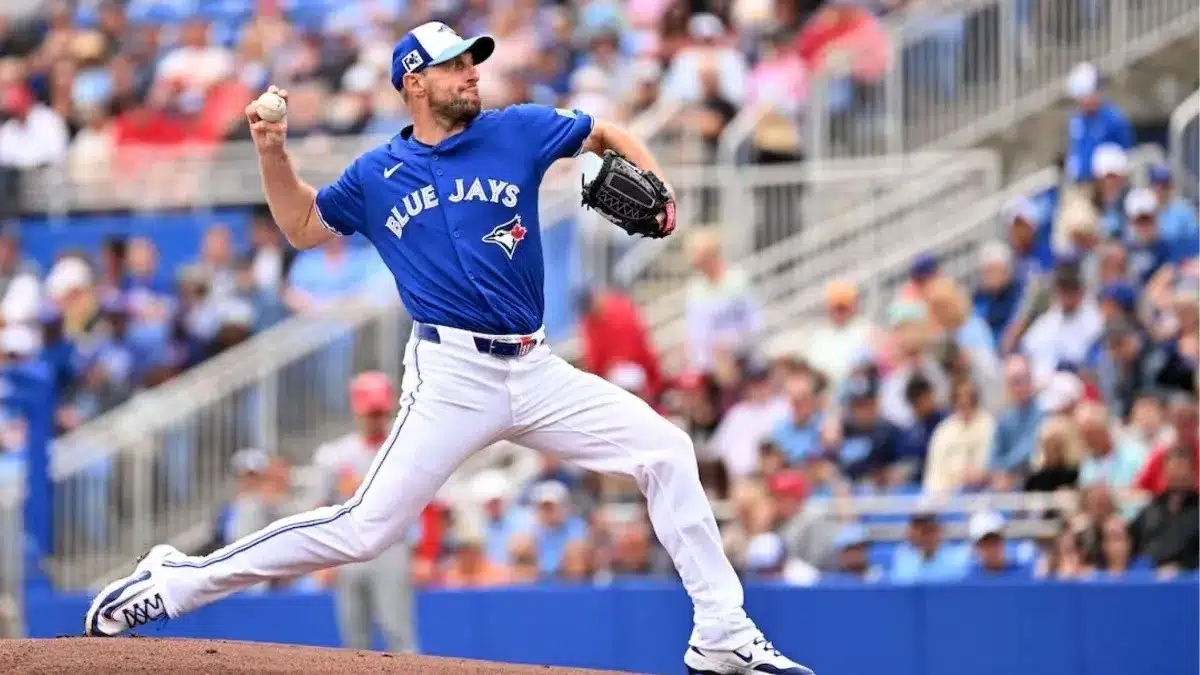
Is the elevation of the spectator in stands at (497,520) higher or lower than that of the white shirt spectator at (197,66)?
lower

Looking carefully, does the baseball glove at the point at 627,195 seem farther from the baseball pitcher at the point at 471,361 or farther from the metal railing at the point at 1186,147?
the metal railing at the point at 1186,147

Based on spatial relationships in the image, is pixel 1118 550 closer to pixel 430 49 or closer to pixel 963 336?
pixel 963 336

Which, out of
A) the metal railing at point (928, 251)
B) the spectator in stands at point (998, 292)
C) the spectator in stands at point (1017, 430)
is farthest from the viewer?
the metal railing at point (928, 251)

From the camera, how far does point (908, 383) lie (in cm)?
1317

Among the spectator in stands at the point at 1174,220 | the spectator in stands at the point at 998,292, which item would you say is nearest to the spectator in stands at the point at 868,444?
the spectator in stands at the point at 998,292

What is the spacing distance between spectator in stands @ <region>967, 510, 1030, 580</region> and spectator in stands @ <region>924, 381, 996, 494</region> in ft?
2.46

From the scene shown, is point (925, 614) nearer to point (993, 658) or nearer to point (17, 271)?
point (993, 658)

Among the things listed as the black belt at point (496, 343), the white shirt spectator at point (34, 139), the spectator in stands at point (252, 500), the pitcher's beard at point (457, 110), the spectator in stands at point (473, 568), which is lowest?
the spectator in stands at point (473, 568)

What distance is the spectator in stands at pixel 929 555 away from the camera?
11977 millimetres

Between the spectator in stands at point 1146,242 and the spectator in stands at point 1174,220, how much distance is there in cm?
4

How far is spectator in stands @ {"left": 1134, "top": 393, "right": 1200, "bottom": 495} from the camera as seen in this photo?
438 inches

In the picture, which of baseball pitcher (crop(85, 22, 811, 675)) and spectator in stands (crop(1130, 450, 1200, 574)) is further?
spectator in stands (crop(1130, 450, 1200, 574))

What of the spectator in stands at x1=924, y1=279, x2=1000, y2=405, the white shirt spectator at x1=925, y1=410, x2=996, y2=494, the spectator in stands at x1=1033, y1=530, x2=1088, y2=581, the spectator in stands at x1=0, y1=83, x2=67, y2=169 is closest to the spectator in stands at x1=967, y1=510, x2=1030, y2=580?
the spectator in stands at x1=1033, y1=530, x2=1088, y2=581

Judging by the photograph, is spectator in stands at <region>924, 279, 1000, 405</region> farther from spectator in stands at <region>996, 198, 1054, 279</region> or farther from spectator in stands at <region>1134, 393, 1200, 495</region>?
spectator in stands at <region>1134, 393, 1200, 495</region>
